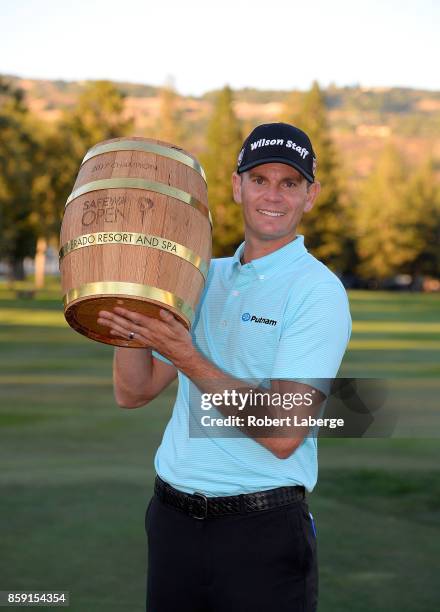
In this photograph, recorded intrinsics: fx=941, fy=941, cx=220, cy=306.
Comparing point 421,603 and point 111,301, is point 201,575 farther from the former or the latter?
point 421,603

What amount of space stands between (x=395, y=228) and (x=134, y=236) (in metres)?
104

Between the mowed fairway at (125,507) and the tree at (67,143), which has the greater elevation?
the tree at (67,143)

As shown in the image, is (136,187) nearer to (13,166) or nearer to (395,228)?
(13,166)

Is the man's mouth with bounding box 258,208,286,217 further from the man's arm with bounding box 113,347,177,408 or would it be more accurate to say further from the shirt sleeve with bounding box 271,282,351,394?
the man's arm with bounding box 113,347,177,408

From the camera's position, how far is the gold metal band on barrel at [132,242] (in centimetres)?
315

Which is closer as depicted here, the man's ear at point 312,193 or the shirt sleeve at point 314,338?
the shirt sleeve at point 314,338

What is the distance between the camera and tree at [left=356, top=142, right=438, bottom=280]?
104 metres

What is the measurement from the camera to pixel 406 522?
838cm

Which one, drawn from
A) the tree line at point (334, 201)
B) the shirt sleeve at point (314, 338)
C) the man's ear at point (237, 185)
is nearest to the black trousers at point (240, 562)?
the shirt sleeve at point (314, 338)

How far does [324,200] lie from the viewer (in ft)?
334

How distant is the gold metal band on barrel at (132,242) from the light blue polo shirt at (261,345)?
31 centimetres

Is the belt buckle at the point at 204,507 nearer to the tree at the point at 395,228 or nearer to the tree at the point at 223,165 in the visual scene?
the tree at the point at 223,165

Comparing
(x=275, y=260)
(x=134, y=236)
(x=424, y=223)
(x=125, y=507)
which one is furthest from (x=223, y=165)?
(x=134, y=236)

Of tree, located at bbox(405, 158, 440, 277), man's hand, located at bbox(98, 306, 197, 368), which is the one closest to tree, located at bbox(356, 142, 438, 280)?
tree, located at bbox(405, 158, 440, 277)
